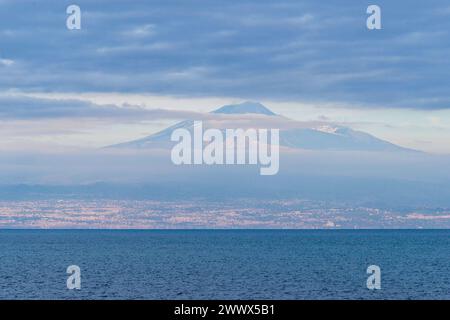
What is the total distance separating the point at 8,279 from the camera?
99.6 meters

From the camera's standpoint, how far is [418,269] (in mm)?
120062
